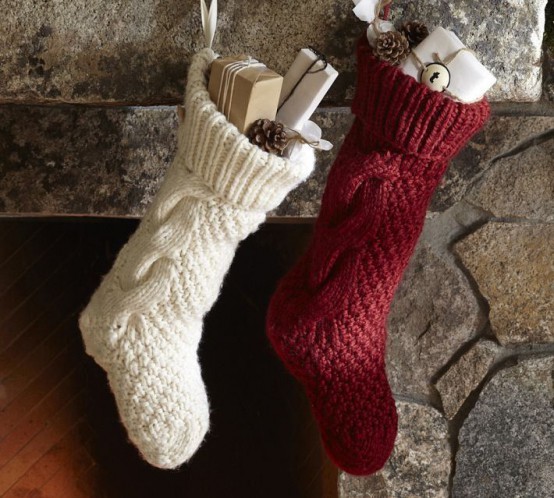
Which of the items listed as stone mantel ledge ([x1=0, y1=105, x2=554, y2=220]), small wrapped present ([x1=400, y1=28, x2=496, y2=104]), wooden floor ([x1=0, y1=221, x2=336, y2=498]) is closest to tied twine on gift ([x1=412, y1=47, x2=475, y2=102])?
small wrapped present ([x1=400, y1=28, x2=496, y2=104])

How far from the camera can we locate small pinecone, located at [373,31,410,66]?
90cm

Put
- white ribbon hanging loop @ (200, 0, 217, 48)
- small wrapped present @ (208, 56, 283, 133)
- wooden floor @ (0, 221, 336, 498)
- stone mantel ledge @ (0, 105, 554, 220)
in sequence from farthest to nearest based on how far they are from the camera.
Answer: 1. wooden floor @ (0, 221, 336, 498)
2. stone mantel ledge @ (0, 105, 554, 220)
3. white ribbon hanging loop @ (200, 0, 217, 48)
4. small wrapped present @ (208, 56, 283, 133)

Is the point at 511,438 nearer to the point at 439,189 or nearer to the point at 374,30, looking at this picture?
Result: the point at 439,189

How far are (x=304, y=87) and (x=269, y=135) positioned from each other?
81mm

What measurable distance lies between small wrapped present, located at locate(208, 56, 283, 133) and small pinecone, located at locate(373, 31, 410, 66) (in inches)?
5.1

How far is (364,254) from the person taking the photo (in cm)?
94

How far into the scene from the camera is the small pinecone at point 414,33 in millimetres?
925

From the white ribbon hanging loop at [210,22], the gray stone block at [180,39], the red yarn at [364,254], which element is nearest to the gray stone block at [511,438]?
the red yarn at [364,254]

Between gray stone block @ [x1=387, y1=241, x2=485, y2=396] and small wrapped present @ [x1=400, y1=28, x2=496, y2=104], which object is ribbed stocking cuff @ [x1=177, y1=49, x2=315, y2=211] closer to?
small wrapped present @ [x1=400, y1=28, x2=496, y2=104]

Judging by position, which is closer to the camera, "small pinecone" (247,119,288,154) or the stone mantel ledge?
"small pinecone" (247,119,288,154)

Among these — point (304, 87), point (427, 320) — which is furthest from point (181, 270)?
point (427, 320)

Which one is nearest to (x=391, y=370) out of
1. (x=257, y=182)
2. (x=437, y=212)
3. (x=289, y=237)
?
(x=437, y=212)

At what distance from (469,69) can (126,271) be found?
1.57 feet

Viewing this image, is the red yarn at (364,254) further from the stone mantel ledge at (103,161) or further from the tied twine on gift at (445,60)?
the stone mantel ledge at (103,161)
